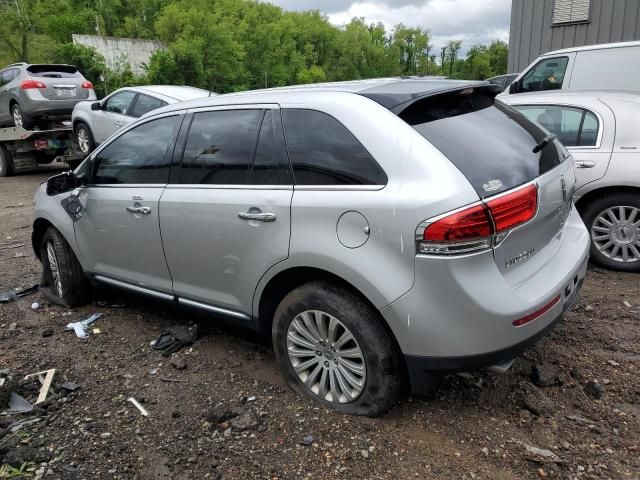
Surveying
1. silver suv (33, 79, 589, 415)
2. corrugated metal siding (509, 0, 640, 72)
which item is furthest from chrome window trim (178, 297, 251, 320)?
A: corrugated metal siding (509, 0, 640, 72)

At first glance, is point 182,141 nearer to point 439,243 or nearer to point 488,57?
point 439,243

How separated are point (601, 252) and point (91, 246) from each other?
Result: 14.3 ft

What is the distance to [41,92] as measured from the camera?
11.9 m

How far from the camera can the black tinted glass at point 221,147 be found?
3.19m

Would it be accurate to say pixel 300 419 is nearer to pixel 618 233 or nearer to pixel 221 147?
pixel 221 147

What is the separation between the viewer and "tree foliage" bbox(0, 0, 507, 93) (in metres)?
33.9

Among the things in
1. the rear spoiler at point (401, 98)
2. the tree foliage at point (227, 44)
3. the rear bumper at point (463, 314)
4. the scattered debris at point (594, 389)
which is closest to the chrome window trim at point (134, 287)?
the rear bumper at point (463, 314)

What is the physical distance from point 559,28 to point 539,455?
45.8 feet

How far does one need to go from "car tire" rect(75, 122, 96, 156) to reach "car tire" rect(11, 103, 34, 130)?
57.5 inches

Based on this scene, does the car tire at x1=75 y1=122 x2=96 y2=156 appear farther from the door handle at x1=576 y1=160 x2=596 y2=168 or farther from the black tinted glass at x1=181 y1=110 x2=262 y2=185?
the door handle at x1=576 y1=160 x2=596 y2=168

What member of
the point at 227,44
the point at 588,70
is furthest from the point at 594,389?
the point at 227,44

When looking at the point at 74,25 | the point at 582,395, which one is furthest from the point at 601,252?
the point at 74,25

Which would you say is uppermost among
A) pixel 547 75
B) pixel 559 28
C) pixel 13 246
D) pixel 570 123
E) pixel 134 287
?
pixel 559 28

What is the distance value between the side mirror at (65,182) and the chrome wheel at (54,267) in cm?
63
